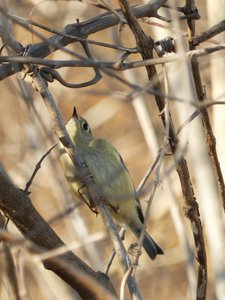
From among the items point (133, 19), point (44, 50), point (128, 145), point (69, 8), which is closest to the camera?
point (133, 19)

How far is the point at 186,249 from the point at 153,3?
1.10 meters

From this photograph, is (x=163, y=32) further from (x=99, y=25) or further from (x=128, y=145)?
(x=128, y=145)

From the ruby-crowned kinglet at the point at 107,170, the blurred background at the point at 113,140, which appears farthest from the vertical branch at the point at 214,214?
the ruby-crowned kinglet at the point at 107,170

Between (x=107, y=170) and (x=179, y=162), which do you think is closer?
(x=179, y=162)

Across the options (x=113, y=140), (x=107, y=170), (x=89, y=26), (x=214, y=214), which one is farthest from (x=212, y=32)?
(x=113, y=140)

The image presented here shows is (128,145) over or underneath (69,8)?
over

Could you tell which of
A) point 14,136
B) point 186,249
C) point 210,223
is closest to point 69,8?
point 14,136

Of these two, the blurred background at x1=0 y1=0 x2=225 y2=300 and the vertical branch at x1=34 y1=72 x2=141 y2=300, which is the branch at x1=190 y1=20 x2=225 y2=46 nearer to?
the vertical branch at x1=34 y1=72 x2=141 y2=300

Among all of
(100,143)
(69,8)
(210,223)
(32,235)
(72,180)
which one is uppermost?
(69,8)

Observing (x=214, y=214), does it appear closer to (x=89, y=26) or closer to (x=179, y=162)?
(x=179, y=162)

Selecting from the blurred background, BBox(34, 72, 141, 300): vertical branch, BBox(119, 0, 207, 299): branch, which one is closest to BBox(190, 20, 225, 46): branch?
BBox(119, 0, 207, 299): branch

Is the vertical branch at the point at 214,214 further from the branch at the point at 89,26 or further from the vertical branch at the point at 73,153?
the vertical branch at the point at 73,153

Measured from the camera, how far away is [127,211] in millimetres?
3090

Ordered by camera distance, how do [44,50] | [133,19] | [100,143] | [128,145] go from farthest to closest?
1. [128,145]
2. [100,143]
3. [44,50]
4. [133,19]
